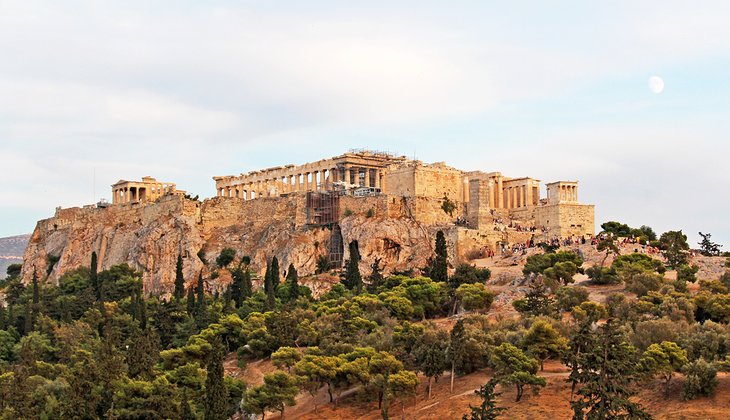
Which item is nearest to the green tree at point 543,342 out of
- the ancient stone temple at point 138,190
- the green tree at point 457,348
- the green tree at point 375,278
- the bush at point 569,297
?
the green tree at point 457,348

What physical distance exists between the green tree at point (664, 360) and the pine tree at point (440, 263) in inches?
911

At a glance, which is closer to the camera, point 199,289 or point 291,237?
point 199,289

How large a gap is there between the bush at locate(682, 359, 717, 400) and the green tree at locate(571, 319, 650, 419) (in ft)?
10.8

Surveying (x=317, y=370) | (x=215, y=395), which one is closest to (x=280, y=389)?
(x=317, y=370)

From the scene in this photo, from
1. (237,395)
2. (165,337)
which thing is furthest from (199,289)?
(237,395)

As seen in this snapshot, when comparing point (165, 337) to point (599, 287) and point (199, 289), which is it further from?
point (599, 287)

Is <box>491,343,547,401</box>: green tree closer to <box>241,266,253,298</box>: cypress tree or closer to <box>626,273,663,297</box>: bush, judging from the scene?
<box>626,273,663,297</box>: bush

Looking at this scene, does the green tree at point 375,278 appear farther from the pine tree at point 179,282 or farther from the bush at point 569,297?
the bush at point 569,297

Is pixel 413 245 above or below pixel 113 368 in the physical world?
above

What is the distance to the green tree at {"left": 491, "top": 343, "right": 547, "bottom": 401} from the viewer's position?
42344 mm

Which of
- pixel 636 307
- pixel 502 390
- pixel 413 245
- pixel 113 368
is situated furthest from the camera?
pixel 413 245

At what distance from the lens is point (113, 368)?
4788 cm

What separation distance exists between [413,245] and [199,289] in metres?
15.0

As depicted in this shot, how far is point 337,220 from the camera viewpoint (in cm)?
7638
